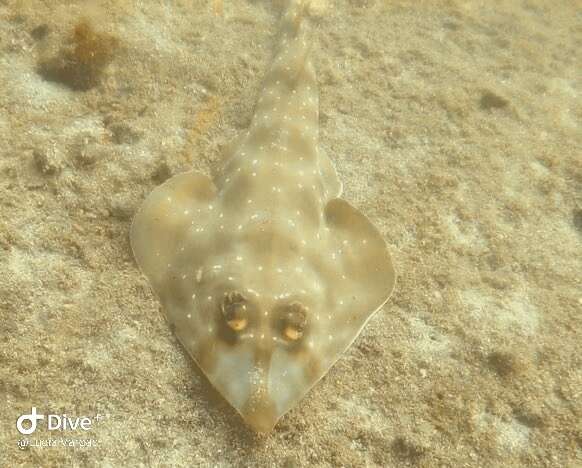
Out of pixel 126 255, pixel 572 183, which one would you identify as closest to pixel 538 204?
pixel 572 183

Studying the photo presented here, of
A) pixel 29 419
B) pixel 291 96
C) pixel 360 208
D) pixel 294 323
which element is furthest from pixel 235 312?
pixel 291 96

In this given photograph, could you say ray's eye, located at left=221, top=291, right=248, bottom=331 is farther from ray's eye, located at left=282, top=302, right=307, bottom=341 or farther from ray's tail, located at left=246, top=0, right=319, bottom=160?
ray's tail, located at left=246, top=0, right=319, bottom=160

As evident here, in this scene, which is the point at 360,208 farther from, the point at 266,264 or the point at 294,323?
the point at 294,323

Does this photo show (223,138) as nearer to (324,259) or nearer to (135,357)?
(324,259)

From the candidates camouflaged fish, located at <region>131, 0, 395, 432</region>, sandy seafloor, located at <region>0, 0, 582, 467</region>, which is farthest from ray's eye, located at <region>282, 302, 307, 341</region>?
sandy seafloor, located at <region>0, 0, 582, 467</region>

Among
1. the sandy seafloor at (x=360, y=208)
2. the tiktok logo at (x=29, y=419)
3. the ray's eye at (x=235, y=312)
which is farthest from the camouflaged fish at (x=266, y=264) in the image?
the tiktok logo at (x=29, y=419)

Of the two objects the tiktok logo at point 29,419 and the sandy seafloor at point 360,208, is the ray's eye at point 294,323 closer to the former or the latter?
the sandy seafloor at point 360,208

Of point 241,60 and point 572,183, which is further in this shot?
point 241,60
